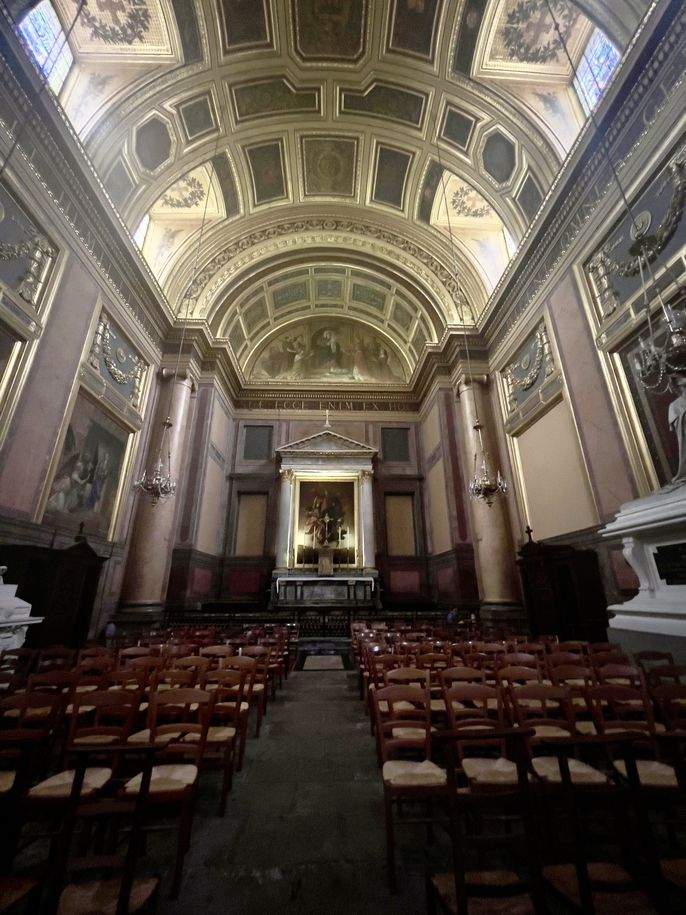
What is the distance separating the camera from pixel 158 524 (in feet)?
33.6

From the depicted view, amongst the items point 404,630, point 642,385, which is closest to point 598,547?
point 642,385

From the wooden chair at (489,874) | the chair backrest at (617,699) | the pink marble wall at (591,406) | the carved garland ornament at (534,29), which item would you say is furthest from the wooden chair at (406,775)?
the carved garland ornament at (534,29)

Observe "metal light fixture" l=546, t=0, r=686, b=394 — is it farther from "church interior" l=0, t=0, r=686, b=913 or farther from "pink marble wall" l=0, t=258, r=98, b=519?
"pink marble wall" l=0, t=258, r=98, b=519

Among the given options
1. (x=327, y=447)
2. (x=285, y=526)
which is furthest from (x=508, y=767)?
(x=327, y=447)

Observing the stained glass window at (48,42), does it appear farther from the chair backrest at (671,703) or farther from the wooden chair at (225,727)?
the chair backrest at (671,703)

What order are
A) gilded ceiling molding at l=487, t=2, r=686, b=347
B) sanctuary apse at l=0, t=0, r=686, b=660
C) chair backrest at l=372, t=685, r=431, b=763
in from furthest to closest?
sanctuary apse at l=0, t=0, r=686, b=660
gilded ceiling molding at l=487, t=2, r=686, b=347
chair backrest at l=372, t=685, r=431, b=763

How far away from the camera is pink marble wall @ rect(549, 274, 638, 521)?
21.9 feet

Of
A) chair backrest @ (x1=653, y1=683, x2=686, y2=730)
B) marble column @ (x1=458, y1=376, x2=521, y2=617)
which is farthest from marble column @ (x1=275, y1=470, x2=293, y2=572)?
chair backrest @ (x1=653, y1=683, x2=686, y2=730)

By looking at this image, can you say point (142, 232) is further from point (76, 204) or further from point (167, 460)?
point (167, 460)

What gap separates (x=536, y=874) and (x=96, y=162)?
1215 centimetres

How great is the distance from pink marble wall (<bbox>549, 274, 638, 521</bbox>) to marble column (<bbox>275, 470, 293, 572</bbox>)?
9542 millimetres

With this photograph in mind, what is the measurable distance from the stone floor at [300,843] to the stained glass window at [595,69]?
34.8ft

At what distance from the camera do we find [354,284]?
16.2 metres

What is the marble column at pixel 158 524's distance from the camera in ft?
31.7
